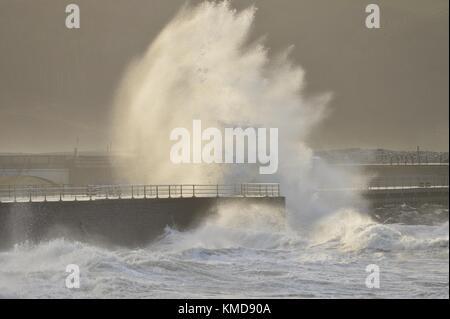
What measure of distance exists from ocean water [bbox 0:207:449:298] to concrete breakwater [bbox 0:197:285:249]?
36 centimetres

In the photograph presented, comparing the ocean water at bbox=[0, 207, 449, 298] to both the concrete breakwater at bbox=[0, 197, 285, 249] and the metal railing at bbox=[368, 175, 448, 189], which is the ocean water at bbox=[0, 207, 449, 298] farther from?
the metal railing at bbox=[368, 175, 448, 189]

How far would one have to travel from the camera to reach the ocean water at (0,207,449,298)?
26703mm

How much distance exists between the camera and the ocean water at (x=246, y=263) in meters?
26.7

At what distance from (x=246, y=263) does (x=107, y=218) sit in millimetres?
5527

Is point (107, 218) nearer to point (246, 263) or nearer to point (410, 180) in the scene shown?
point (246, 263)

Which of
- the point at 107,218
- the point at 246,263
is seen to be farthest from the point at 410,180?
the point at 246,263

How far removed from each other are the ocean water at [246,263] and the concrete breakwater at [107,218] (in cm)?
36

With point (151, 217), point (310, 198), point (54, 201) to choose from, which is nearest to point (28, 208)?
point (54, 201)

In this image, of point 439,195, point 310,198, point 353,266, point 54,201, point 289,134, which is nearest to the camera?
point 353,266

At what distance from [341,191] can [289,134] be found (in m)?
4.28

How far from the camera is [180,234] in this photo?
36.2m

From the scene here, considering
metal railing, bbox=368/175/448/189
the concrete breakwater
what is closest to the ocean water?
the concrete breakwater
